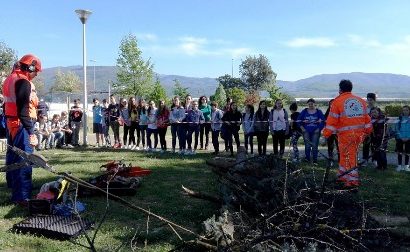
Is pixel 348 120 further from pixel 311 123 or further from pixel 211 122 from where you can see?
pixel 211 122

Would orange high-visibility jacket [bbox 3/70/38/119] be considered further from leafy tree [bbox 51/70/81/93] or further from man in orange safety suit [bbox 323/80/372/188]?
leafy tree [bbox 51/70/81/93]

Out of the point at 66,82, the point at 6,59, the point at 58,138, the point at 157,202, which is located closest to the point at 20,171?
the point at 157,202

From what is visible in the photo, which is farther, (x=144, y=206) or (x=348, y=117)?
(x=348, y=117)

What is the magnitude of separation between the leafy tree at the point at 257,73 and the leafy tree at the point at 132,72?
2380 inches

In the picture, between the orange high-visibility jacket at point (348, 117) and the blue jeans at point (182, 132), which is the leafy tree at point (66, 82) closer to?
the blue jeans at point (182, 132)

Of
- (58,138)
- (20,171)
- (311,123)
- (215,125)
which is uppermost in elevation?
(311,123)

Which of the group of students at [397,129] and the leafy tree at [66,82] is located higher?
the leafy tree at [66,82]

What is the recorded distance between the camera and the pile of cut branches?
3.76 m

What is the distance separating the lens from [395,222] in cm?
573

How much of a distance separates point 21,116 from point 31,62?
81 centimetres

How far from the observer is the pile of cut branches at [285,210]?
3758mm

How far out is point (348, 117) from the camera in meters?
6.87

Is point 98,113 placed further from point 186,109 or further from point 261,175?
point 261,175

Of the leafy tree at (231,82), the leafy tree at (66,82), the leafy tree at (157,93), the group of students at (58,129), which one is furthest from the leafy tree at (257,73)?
the group of students at (58,129)
